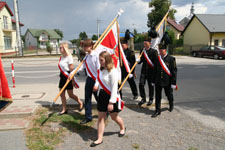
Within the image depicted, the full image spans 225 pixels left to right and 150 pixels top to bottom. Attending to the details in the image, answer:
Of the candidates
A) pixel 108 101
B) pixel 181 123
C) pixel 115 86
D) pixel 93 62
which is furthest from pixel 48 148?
pixel 181 123

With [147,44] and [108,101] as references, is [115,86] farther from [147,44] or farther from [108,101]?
[147,44]

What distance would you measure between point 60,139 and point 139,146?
1503mm

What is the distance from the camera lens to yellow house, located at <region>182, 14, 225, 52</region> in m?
28.5

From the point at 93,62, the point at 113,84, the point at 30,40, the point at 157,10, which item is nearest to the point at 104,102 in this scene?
the point at 113,84

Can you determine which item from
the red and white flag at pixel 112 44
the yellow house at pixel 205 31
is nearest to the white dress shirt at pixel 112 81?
the red and white flag at pixel 112 44

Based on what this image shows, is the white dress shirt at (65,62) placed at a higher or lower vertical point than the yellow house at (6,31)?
lower

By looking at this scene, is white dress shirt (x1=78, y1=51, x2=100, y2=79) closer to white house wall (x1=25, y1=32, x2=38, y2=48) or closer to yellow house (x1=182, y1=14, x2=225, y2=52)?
yellow house (x1=182, y1=14, x2=225, y2=52)

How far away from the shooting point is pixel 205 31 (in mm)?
29203

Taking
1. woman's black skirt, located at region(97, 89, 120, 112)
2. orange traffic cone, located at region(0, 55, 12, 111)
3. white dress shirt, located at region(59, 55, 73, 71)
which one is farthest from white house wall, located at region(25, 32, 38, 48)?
woman's black skirt, located at region(97, 89, 120, 112)

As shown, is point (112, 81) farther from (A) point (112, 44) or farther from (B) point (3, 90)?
(B) point (3, 90)

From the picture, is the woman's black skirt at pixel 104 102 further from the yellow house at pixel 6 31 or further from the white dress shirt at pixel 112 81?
the yellow house at pixel 6 31

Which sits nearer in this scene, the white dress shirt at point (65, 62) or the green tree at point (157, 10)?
the white dress shirt at point (65, 62)

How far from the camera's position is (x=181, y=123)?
165 inches

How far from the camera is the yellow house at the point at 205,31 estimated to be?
28453 millimetres
